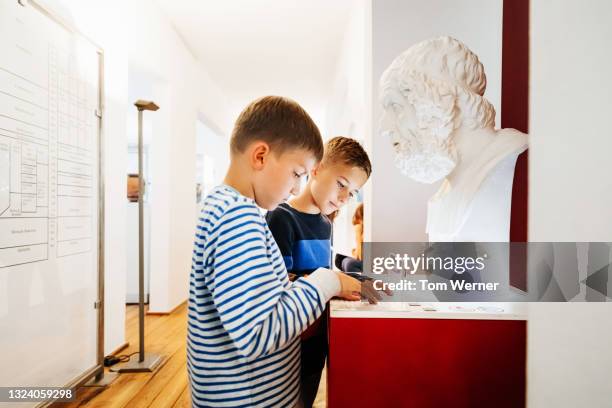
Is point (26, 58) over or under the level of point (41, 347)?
over

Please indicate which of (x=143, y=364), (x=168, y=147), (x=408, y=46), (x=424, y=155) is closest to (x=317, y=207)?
(x=424, y=155)

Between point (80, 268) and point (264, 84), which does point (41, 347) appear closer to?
point (80, 268)

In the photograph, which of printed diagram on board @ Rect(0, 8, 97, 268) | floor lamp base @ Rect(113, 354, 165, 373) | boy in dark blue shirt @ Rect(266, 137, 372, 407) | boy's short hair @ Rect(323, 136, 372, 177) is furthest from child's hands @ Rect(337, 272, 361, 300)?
floor lamp base @ Rect(113, 354, 165, 373)

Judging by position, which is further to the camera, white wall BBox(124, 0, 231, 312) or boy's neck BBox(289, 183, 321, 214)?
white wall BBox(124, 0, 231, 312)

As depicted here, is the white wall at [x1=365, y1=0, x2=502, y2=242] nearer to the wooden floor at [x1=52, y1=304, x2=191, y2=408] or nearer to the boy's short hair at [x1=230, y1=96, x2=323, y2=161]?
the boy's short hair at [x1=230, y1=96, x2=323, y2=161]

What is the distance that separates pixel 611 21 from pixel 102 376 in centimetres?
272

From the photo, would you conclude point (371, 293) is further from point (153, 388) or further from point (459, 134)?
point (153, 388)

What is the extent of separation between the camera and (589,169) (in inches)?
15.2

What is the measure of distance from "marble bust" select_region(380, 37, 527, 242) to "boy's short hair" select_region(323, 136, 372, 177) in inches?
13.3

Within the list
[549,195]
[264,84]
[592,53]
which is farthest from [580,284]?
[264,84]

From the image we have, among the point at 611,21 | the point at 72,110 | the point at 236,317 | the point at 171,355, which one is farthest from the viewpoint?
the point at 171,355

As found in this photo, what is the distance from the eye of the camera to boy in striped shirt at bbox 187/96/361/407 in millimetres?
590

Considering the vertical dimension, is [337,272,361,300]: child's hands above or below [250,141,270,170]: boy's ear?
below

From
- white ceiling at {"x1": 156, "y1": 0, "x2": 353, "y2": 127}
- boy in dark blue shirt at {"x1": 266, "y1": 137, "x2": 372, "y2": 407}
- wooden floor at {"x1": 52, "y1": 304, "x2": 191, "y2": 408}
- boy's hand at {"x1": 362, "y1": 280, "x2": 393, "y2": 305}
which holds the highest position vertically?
white ceiling at {"x1": 156, "y1": 0, "x2": 353, "y2": 127}
